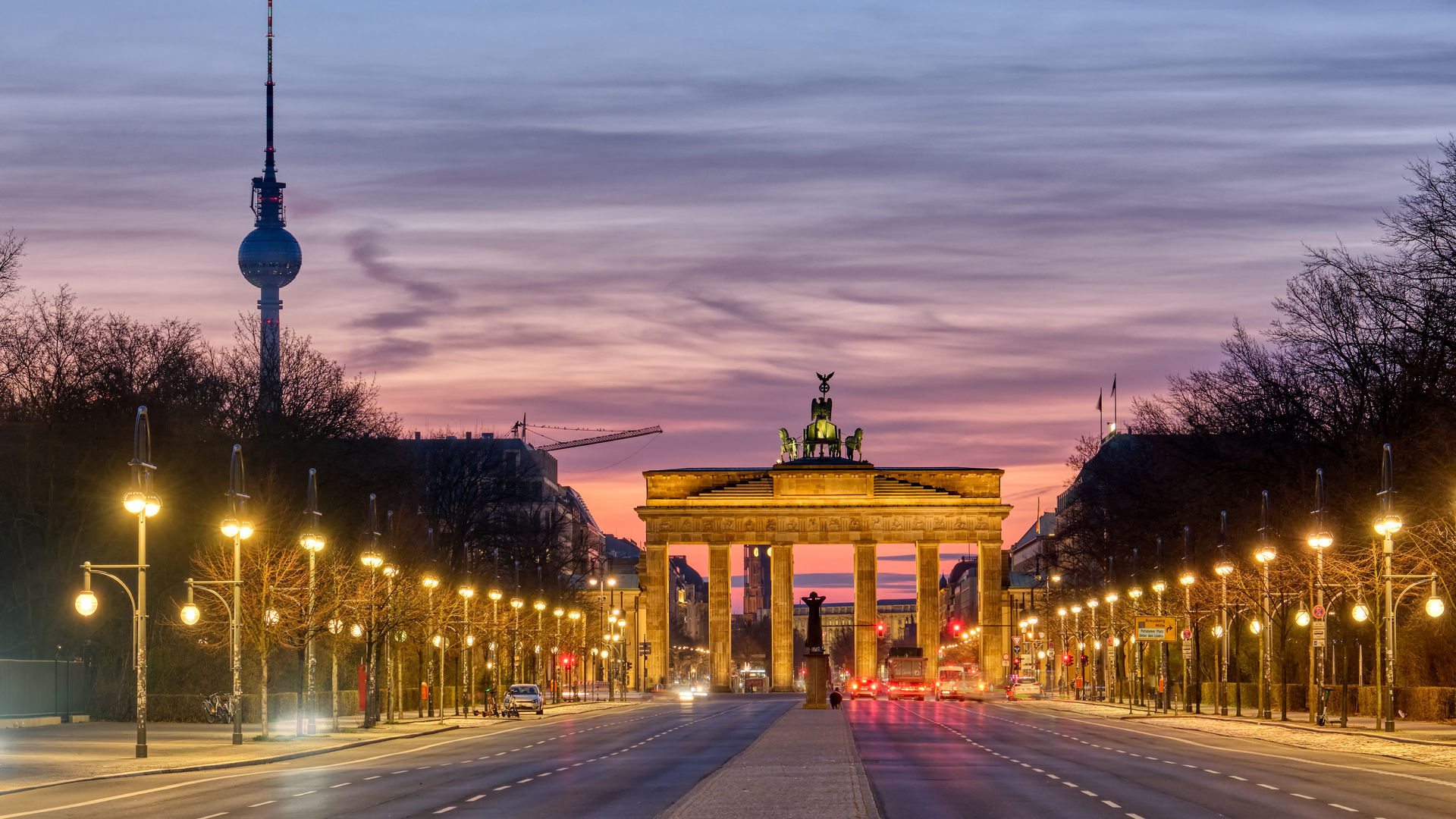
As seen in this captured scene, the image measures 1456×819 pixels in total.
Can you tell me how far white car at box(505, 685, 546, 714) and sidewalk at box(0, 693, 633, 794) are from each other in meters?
12.7

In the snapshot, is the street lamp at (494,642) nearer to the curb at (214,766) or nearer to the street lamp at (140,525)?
the curb at (214,766)

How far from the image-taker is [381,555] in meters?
69.4

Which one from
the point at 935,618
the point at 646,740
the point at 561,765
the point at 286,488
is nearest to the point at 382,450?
the point at 286,488

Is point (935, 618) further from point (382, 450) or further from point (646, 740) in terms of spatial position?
point (646, 740)

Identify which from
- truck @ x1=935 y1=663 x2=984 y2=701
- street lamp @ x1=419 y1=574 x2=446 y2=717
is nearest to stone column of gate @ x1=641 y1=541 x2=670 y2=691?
truck @ x1=935 y1=663 x2=984 y2=701

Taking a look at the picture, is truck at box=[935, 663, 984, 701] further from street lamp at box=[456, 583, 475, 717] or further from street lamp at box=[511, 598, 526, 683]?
street lamp at box=[456, 583, 475, 717]

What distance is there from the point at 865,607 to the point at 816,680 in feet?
228

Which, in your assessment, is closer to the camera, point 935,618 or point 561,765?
point 561,765

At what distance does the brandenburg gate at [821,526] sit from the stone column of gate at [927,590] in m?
0.15

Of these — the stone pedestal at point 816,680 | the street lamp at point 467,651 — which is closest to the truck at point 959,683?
the stone pedestal at point 816,680

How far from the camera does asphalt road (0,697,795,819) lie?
101 ft

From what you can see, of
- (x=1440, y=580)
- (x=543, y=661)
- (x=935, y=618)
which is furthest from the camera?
(x=935, y=618)

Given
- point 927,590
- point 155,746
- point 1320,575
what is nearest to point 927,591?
point 927,590

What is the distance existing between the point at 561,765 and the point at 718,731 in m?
23.5
